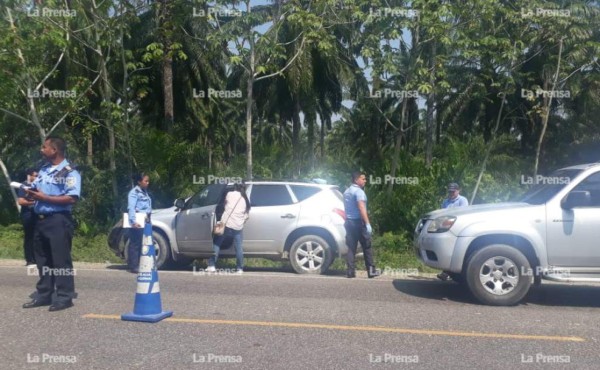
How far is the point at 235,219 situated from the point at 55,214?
4.50 m

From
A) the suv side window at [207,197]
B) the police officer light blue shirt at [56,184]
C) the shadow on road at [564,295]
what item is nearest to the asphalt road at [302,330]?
the shadow on road at [564,295]

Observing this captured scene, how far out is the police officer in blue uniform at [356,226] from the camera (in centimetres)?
1148

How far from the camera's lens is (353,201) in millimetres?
11508

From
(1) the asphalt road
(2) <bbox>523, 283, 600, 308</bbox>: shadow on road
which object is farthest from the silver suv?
(2) <bbox>523, 283, 600, 308</bbox>: shadow on road

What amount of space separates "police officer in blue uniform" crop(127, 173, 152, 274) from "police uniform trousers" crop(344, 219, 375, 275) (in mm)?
3346

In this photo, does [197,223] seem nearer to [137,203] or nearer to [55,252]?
[137,203]

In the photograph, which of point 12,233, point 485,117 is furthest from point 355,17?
point 485,117

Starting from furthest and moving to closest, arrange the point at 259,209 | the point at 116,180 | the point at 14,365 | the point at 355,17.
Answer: the point at 116,180, the point at 355,17, the point at 259,209, the point at 14,365

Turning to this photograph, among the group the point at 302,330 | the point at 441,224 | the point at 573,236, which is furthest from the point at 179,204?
the point at 573,236

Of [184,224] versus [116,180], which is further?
[116,180]

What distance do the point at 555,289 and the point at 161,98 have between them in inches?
894

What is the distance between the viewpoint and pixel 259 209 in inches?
502

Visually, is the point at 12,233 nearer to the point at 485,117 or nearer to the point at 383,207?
the point at 383,207

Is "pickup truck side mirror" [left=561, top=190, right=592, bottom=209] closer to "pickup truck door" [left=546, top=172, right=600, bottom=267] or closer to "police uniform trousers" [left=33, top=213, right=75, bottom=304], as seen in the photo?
"pickup truck door" [left=546, top=172, right=600, bottom=267]
